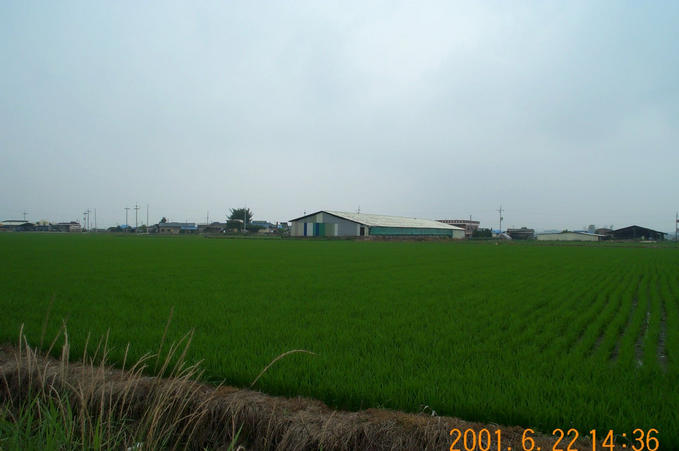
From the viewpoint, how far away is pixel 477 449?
9.61 ft

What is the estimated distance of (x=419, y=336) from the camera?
18.8ft

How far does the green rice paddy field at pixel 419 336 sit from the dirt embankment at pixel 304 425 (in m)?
0.27

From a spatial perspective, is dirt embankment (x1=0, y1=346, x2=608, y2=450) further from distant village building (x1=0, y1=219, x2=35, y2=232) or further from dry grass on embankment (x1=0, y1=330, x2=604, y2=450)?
distant village building (x1=0, y1=219, x2=35, y2=232)

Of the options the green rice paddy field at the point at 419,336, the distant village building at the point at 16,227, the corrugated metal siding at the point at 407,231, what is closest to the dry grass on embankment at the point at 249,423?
the green rice paddy field at the point at 419,336

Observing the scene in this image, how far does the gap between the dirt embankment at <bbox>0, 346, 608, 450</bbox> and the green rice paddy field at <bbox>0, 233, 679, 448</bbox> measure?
0.27 meters

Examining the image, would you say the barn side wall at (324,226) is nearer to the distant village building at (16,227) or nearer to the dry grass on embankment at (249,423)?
the dry grass on embankment at (249,423)

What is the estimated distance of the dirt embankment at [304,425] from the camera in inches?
117

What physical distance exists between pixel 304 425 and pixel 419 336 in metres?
2.94

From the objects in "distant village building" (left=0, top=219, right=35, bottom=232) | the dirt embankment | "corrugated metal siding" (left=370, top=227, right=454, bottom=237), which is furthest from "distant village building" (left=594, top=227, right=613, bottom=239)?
"distant village building" (left=0, top=219, right=35, bottom=232)

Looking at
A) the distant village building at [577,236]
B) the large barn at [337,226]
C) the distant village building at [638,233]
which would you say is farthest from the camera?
the distant village building at [577,236]

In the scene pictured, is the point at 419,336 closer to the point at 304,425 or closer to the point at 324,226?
the point at 304,425

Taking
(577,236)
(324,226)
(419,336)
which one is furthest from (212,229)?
(419,336)

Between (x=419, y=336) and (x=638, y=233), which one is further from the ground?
(x=638, y=233)

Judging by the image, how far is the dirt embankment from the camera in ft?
9.78
